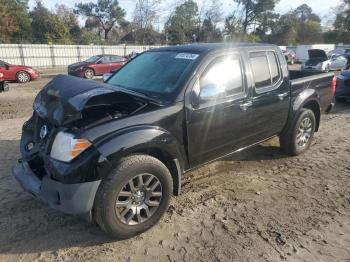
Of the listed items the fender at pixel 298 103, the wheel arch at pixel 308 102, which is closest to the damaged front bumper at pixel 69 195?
the fender at pixel 298 103

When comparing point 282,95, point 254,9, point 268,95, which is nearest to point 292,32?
point 254,9

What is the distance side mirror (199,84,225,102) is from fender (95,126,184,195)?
599 mm

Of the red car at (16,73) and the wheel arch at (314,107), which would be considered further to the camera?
the red car at (16,73)

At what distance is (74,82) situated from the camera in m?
3.85

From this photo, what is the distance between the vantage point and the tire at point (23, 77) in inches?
664

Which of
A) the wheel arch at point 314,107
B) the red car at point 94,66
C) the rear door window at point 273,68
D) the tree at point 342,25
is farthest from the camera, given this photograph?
the tree at point 342,25

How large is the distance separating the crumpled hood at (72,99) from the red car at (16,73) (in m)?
14.4

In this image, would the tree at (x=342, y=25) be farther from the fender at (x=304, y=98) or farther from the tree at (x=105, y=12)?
the fender at (x=304, y=98)

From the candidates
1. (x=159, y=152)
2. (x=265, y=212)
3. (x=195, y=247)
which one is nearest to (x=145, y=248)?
(x=195, y=247)

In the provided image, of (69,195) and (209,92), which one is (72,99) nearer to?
(69,195)

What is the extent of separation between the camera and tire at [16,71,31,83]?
55.4ft

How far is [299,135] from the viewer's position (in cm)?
568

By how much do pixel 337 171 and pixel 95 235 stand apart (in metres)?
3.71

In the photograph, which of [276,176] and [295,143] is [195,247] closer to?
[276,176]
